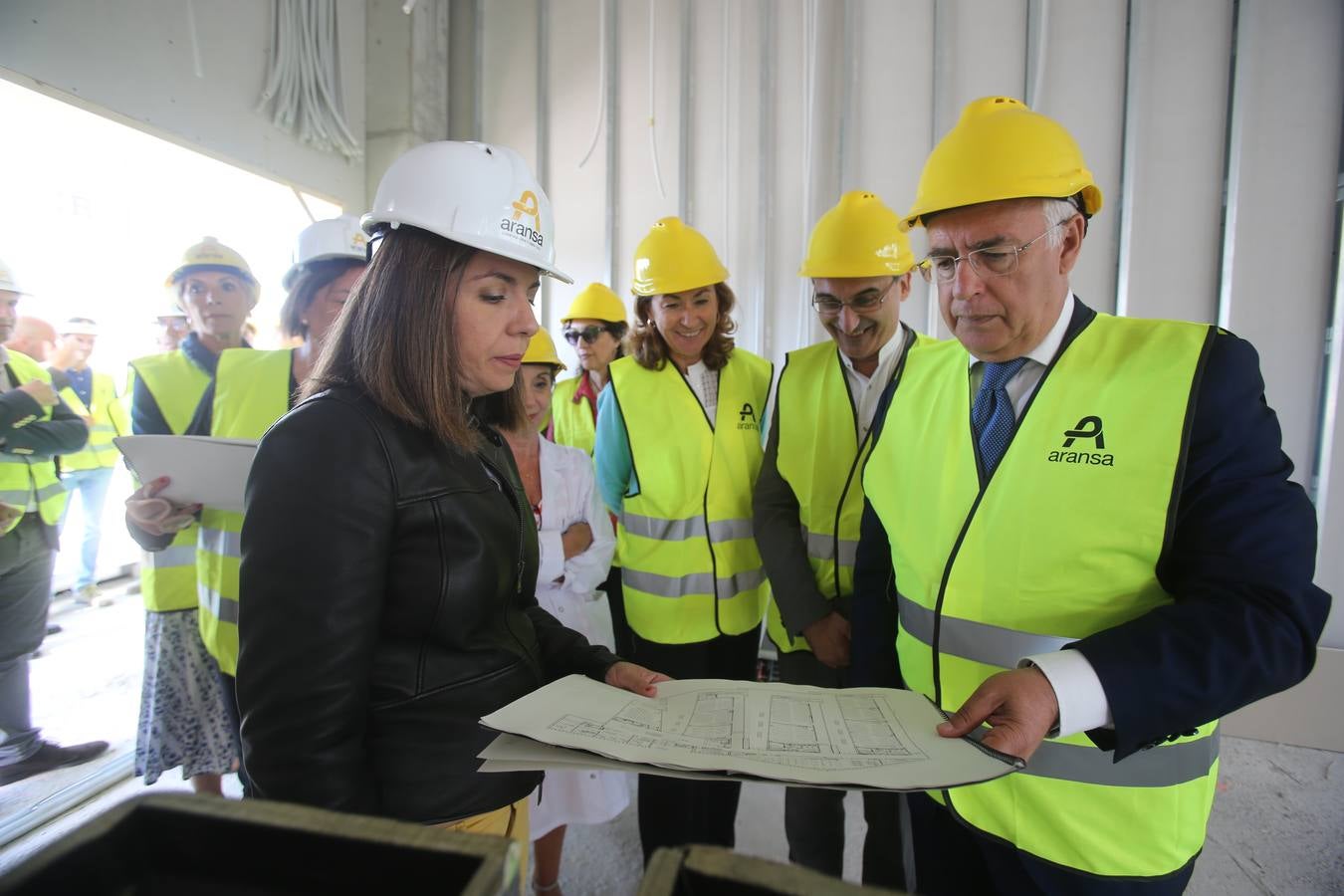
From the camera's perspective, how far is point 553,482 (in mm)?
2320

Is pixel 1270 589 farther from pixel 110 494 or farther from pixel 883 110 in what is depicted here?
pixel 110 494

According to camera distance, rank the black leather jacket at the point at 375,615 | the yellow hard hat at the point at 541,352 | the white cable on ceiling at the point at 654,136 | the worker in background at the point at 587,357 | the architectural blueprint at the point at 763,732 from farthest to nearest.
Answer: the white cable on ceiling at the point at 654,136 < the worker in background at the point at 587,357 < the yellow hard hat at the point at 541,352 < the black leather jacket at the point at 375,615 < the architectural blueprint at the point at 763,732

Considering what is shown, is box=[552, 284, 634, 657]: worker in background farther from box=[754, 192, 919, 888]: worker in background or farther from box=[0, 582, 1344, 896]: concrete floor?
box=[0, 582, 1344, 896]: concrete floor

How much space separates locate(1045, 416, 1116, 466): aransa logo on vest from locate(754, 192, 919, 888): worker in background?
2.81ft

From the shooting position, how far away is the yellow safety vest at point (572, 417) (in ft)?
12.2

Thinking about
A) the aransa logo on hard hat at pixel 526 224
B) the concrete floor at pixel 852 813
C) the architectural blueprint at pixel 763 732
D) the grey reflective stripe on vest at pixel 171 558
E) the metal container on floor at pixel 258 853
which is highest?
the aransa logo on hard hat at pixel 526 224

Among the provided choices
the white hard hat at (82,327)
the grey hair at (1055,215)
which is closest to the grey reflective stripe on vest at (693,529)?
the grey hair at (1055,215)

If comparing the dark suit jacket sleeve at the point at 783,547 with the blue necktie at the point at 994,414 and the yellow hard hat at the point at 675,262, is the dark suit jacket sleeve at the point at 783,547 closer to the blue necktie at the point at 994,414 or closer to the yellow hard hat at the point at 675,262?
the yellow hard hat at the point at 675,262

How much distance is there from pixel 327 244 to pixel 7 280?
1.64 meters

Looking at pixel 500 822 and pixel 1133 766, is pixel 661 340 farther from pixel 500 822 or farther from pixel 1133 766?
pixel 1133 766

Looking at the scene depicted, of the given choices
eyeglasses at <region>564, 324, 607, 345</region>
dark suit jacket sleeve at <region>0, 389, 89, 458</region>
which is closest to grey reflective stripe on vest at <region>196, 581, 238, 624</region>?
dark suit jacket sleeve at <region>0, 389, 89, 458</region>

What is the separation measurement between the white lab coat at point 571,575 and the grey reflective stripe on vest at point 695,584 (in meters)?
0.17

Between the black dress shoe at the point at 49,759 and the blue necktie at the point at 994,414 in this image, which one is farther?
the black dress shoe at the point at 49,759

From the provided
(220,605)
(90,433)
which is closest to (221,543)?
(220,605)
